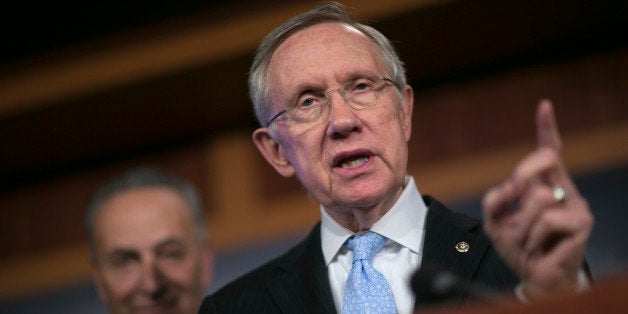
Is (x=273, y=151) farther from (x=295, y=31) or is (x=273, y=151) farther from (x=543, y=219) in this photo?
(x=543, y=219)

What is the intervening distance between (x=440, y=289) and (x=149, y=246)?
4.91ft

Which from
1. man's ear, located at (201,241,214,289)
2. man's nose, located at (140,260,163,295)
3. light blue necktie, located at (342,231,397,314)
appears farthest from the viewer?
man's ear, located at (201,241,214,289)

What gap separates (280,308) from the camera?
187 centimetres

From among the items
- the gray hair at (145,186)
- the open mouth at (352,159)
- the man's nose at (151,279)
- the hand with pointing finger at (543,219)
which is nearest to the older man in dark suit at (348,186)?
the open mouth at (352,159)

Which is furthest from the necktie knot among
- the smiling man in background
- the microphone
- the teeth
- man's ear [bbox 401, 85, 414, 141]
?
the smiling man in background

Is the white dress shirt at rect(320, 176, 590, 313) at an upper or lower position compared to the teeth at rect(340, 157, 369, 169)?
lower

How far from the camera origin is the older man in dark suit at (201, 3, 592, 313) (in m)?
1.82

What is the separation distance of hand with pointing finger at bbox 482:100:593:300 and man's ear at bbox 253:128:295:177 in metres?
0.72

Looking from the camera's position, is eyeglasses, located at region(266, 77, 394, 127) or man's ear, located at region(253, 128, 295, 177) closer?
eyeglasses, located at region(266, 77, 394, 127)

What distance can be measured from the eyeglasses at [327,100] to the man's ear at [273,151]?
126mm

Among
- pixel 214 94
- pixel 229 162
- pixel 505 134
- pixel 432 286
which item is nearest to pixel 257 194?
pixel 229 162

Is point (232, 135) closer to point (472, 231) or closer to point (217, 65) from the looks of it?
point (217, 65)

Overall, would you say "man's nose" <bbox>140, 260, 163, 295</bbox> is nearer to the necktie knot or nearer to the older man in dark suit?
the older man in dark suit

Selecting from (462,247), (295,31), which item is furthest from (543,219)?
(295,31)
